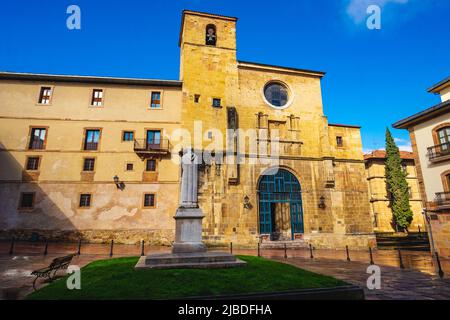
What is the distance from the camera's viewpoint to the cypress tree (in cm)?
3281

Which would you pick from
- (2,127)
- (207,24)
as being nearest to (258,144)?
(207,24)

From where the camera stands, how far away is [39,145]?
21250mm

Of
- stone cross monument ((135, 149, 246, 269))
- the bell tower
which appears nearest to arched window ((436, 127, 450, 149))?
the bell tower

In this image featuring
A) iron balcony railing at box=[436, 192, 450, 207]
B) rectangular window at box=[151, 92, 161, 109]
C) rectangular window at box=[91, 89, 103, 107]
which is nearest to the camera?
iron balcony railing at box=[436, 192, 450, 207]

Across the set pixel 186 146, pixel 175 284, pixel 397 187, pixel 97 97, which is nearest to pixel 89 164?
pixel 97 97

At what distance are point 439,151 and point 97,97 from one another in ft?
86.6

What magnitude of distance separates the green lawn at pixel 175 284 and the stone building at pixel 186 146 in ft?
43.6

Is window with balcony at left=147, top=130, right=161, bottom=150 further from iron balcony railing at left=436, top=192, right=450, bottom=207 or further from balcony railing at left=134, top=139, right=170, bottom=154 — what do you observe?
iron balcony railing at left=436, top=192, right=450, bottom=207

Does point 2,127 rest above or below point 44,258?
above

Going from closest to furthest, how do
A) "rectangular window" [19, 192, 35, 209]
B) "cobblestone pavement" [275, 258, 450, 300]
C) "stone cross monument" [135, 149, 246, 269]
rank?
"cobblestone pavement" [275, 258, 450, 300] < "stone cross monument" [135, 149, 246, 269] < "rectangular window" [19, 192, 35, 209]

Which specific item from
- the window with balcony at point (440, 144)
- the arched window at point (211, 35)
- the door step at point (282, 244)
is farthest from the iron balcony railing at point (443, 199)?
the arched window at point (211, 35)

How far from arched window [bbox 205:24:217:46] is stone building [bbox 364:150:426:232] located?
87.3 ft
